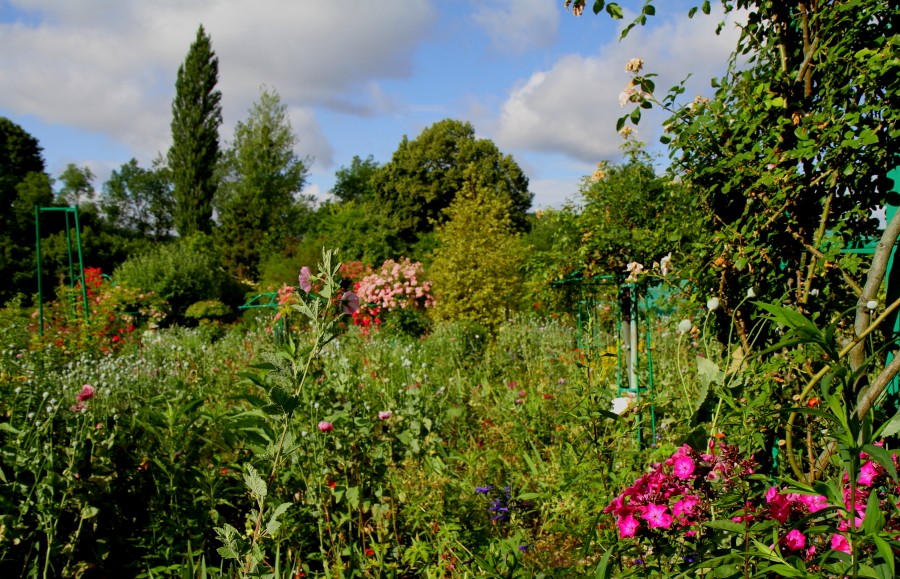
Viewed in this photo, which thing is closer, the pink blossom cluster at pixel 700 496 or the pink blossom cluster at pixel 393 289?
the pink blossom cluster at pixel 700 496

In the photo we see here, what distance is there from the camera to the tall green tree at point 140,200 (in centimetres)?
3744

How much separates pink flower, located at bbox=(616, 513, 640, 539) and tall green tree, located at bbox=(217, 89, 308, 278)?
21013mm

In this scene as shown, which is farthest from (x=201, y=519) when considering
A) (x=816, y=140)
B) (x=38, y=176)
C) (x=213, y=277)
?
(x=38, y=176)

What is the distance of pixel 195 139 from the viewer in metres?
24.9

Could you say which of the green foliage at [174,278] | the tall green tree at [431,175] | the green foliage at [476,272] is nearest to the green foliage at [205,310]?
the green foliage at [174,278]

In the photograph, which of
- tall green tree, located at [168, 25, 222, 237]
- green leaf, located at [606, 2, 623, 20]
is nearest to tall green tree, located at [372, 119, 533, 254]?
tall green tree, located at [168, 25, 222, 237]

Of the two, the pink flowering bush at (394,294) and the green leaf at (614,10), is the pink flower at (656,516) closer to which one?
the green leaf at (614,10)

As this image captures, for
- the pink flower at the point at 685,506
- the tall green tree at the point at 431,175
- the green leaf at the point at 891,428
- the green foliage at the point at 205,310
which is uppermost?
the tall green tree at the point at 431,175

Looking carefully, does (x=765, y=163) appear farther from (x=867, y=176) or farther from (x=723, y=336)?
(x=723, y=336)

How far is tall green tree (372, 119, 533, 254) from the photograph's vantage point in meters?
21.9

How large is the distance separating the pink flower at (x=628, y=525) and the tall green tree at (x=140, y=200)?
3966cm

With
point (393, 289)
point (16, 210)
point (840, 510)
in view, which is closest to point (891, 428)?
point (840, 510)

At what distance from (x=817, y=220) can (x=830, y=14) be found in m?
0.55

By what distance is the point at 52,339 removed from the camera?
5.54 m
